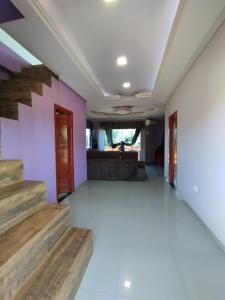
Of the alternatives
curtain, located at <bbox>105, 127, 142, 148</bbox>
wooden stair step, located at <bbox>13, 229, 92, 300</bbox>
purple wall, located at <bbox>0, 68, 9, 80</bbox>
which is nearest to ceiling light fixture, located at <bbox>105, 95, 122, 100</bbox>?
purple wall, located at <bbox>0, 68, 9, 80</bbox>

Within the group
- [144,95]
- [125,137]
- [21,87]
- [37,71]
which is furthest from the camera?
[125,137]

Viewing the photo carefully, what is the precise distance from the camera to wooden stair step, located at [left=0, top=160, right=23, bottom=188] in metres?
1.62

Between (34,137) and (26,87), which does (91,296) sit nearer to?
(34,137)

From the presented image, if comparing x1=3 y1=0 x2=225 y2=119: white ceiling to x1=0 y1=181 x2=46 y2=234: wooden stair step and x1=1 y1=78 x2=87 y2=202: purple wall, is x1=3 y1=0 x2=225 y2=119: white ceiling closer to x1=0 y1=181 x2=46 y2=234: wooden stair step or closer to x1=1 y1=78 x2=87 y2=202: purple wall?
x1=1 y1=78 x2=87 y2=202: purple wall

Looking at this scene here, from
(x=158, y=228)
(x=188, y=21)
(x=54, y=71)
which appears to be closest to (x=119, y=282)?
(x=158, y=228)

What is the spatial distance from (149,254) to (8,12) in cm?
296

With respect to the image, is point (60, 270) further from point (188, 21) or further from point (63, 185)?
point (63, 185)

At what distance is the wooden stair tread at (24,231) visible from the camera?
1051 millimetres

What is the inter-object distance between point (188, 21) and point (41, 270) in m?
2.70

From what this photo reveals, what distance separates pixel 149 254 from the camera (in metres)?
1.88

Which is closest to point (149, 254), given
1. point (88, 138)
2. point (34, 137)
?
point (34, 137)

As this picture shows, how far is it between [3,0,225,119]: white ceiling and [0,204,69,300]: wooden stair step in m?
2.00

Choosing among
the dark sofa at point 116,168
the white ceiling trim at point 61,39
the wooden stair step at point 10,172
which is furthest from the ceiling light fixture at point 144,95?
the wooden stair step at point 10,172

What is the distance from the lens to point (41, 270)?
1.24m
